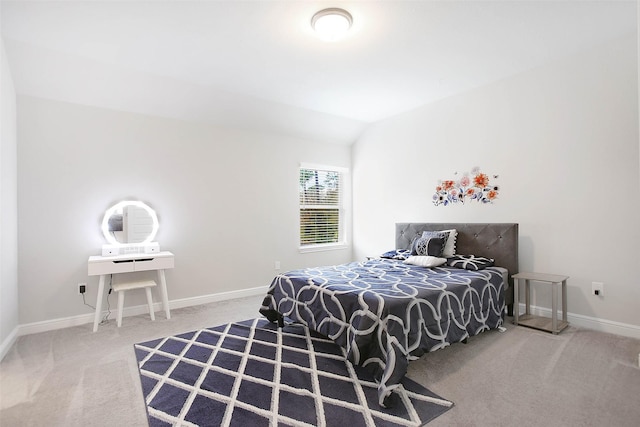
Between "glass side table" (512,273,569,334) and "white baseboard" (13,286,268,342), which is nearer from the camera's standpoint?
"glass side table" (512,273,569,334)

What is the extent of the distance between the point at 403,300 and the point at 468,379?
661 mm

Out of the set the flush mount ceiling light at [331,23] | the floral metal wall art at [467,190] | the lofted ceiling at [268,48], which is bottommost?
the floral metal wall art at [467,190]

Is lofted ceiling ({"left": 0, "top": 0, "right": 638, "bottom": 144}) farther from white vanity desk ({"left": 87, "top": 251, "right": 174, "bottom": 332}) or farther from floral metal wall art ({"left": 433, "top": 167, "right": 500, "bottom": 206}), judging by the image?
white vanity desk ({"left": 87, "top": 251, "right": 174, "bottom": 332})

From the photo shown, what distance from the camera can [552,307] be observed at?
9.59ft

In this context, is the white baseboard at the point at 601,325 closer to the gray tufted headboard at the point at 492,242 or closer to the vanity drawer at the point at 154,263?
the gray tufted headboard at the point at 492,242

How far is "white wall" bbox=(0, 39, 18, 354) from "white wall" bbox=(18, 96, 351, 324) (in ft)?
0.40

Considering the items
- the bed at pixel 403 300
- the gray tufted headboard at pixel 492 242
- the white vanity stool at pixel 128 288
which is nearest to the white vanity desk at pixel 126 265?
the white vanity stool at pixel 128 288

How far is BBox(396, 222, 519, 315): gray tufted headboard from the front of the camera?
134 inches

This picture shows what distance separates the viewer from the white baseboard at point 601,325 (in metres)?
2.82

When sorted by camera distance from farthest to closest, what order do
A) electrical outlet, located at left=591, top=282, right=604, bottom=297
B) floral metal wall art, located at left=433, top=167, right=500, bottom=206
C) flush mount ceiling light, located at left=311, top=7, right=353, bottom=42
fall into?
floral metal wall art, located at left=433, top=167, right=500, bottom=206, electrical outlet, located at left=591, top=282, right=604, bottom=297, flush mount ceiling light, located at left=311, top=7, right=353, bottom=42

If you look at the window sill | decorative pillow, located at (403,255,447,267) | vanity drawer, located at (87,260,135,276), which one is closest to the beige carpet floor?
vanity drawer, located at (87,260,135,276)

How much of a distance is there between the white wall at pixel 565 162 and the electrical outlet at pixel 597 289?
37 mm

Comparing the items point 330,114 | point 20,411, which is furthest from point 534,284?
point 20,411

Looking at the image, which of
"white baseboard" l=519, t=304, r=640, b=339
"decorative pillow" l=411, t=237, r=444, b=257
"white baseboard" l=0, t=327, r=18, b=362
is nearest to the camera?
"white baseboard" l=0, t=327, r=18, b=362
